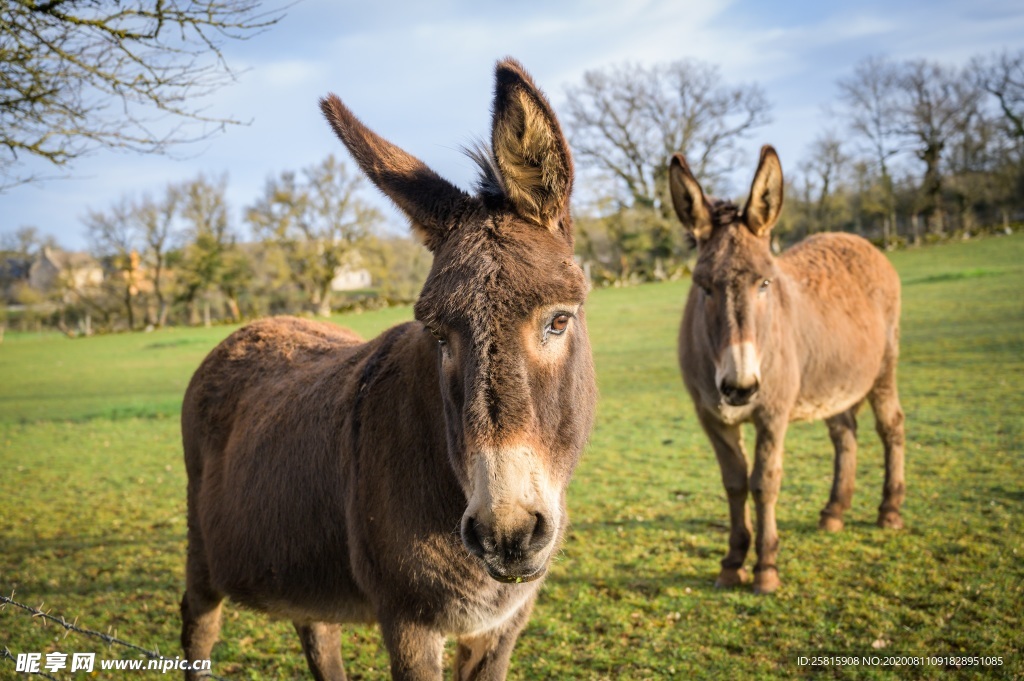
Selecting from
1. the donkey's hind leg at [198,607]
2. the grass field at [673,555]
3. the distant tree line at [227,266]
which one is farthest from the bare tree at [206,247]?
the donkey's hind leg at [198,607]

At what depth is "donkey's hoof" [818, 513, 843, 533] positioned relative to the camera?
6.16 m

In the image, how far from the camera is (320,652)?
3.91 m

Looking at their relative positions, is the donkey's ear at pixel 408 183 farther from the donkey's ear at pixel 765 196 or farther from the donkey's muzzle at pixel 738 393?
the donkey's ear at pixel 765 196

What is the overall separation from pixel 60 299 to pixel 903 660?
2711 inches

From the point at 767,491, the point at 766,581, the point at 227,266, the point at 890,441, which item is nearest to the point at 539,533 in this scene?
the point at 767,491

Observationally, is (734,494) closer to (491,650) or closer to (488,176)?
(491,650)

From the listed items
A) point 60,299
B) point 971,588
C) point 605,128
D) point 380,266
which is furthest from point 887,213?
point 60,299

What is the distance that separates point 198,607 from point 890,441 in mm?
6583

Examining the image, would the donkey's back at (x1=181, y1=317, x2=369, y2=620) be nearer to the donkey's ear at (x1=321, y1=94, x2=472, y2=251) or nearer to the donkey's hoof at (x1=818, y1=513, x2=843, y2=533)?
the donkey's ear at (x1=321, y1=94, x2=472, y2=251)

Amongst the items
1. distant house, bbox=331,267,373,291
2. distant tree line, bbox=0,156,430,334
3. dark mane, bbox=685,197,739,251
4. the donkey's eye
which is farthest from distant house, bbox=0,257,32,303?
the donkey's eye

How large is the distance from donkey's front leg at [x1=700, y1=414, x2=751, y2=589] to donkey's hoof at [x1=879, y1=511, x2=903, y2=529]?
174cm

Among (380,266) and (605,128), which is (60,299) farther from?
(605,128)

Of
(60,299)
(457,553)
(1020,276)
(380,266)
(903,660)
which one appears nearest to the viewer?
(457,553)

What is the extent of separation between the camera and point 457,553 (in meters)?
2.40
